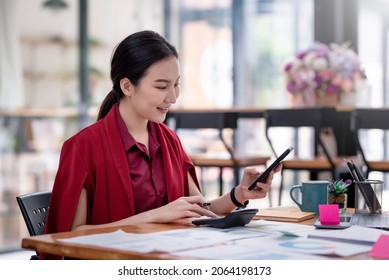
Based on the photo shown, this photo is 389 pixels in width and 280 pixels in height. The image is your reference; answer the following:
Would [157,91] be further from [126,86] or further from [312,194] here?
[312,194]

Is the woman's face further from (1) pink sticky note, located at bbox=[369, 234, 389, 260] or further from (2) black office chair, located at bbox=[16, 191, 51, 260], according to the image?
(1) pink sticky note, located at bbox=[369, 234, 389, 260]

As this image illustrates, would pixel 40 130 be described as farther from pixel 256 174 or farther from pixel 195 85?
pixel 256 174

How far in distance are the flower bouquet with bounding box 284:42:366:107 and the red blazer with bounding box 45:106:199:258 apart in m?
3.33

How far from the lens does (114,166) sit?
6.81 ft

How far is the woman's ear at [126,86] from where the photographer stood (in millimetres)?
2205

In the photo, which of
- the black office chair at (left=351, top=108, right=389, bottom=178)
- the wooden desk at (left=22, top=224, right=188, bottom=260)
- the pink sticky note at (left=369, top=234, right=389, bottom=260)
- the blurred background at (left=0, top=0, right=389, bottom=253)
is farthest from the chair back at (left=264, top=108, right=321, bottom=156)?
the pink sticky note at (left=369, top=234, right=389, bottom=260)

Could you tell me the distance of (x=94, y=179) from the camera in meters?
2.05

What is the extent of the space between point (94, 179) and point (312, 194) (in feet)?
2.07

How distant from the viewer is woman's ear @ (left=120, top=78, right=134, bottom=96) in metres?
2.21

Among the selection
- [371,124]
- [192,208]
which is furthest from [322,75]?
[192,208]

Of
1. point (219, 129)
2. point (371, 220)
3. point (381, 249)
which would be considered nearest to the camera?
point (381, 249)

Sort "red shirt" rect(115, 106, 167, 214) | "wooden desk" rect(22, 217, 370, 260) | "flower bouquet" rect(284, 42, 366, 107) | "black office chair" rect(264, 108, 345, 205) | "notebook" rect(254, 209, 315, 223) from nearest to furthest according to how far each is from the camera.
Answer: "wooden desk" rect(22, 217, 370, 260)
"notebook" rect(254, 209, 315, 223)
"red shirt" rect(115, 106, 167, 214)
"black office chair" rect(264, 108, 345, 205)
"flower bouquet" rect(284, 42, 366, 107)
